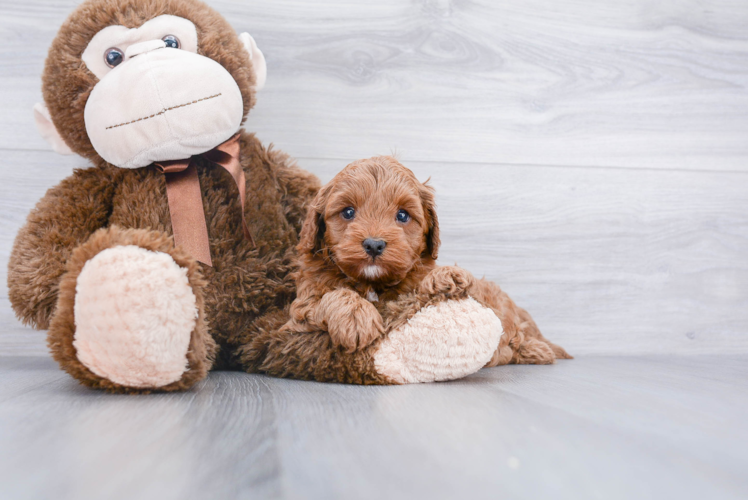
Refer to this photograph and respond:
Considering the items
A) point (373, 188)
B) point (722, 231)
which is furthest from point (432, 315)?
point (722, 231)

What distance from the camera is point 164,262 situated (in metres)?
0.78

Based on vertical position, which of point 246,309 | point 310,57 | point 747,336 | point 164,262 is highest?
point 310,57

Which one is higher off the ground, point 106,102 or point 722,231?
point 106,102

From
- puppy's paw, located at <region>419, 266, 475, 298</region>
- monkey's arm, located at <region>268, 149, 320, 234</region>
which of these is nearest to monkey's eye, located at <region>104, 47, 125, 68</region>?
monkey's arm, located at <region>268, 149, 320, 234</region>

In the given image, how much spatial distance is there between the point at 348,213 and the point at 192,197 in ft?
1.11

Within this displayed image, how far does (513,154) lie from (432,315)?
2.71ft

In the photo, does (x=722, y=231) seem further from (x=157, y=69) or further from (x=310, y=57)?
(x=157, y=69)

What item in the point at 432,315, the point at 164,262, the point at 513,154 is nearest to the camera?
the point at 164,262

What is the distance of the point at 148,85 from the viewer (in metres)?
0.96

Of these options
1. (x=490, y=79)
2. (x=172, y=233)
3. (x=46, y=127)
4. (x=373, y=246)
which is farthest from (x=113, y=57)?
(x=490, y=79)

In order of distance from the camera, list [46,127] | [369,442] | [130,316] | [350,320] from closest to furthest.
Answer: [369,442], [130,316], [350,320], [46,127]

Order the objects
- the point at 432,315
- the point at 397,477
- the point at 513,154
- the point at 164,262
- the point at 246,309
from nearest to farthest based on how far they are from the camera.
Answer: the point at 397,477 < the point at 164,262 < the point at 432,315 < the point at 246,309 < the point at 513,154

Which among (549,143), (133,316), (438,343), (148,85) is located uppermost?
(148,85)

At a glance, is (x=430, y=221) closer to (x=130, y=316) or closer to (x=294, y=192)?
(x=294, y=192)
